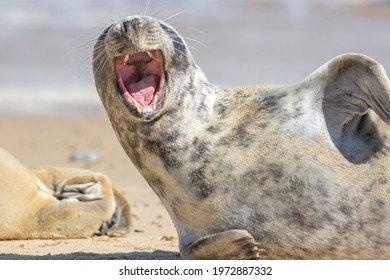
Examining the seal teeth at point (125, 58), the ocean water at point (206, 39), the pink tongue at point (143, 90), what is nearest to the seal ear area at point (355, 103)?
the pink tongue at point (143, 90)

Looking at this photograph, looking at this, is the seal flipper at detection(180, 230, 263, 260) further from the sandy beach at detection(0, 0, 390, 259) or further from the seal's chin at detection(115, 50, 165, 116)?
the sandy beach at detection(0, 0, 390, 259)

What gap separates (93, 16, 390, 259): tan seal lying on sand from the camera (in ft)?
18.4

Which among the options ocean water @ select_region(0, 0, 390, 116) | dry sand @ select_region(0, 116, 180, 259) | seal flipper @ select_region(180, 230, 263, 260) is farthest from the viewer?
ocean water @ select_region(0, 0, 390, 116)

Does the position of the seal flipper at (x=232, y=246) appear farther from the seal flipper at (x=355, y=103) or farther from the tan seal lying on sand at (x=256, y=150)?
the seal flipper at (x=355, y=103)

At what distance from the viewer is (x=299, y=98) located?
5.89 metres

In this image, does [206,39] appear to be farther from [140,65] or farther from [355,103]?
[355,103]

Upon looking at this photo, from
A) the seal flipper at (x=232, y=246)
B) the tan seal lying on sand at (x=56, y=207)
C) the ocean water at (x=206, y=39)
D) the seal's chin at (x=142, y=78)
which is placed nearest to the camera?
the seal flipper at (x=232, y=246)

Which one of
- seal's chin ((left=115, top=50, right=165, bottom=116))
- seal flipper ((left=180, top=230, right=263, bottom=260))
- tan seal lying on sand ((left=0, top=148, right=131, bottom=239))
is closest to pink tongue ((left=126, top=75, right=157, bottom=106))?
seal's chin ((left=115, top=50, right=165, bottom=116))

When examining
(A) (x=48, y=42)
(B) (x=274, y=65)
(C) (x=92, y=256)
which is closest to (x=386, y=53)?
(B) (x=274, y=65)

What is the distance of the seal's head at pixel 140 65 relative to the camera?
5695 mm

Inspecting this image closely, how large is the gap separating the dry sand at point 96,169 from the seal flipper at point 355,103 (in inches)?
51.8

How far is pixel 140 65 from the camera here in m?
5.84

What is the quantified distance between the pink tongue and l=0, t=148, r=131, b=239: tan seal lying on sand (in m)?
2.00
